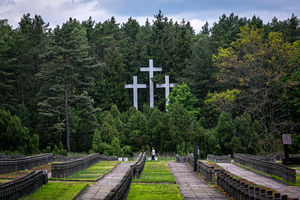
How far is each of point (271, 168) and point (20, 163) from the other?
17241 millimetres

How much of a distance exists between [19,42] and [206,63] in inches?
1265

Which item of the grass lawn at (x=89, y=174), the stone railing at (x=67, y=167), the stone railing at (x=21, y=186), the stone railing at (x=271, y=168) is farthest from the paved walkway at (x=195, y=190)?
the stone railing at (x=67, y=167)

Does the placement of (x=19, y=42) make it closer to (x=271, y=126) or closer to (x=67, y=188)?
(x=271, y=126)

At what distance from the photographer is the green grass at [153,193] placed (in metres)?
17.9

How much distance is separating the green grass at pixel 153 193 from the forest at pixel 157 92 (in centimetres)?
3004

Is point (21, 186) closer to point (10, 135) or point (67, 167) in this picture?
point (67, 167)

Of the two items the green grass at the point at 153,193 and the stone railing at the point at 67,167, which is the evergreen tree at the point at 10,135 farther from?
the green grass at the point at 153,193

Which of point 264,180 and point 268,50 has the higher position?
point 268,50

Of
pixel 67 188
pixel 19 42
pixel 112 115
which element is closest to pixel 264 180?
pixel 67 188

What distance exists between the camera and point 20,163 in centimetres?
2959

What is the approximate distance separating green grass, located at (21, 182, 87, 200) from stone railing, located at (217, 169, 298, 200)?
266 inches

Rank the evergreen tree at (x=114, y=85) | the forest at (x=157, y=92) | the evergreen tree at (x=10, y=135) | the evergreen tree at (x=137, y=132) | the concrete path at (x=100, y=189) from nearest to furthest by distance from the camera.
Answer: the concrete path at (x=100, y=189) → the evergreen tree at (x=10, y=135) → the forest at (x=157, y=92) → the evergreen tree at (x=137, y=132) → the evergreen tree at (x=114, y=85)

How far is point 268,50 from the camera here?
5516 centimetres

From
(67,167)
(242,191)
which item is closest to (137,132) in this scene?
(67,167)
